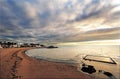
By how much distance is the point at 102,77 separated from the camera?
17766 mm

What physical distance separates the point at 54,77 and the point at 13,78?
460cm

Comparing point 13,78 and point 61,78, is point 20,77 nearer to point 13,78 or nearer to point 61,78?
point 13,78

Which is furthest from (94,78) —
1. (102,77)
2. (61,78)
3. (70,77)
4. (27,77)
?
(27,77)

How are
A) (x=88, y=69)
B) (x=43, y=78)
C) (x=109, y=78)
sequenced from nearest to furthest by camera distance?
1. (x=43, y=78)
2. (x=109, y=78)
3. (x=88, y=69)

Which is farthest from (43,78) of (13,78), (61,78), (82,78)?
(82,78)

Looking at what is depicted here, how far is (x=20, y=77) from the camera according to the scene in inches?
577

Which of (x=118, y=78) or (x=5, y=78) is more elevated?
(x=5, y=78)

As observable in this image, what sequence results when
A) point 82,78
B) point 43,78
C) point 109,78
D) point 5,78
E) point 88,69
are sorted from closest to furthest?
1. point 5,78
2. point 43,78
3. point 82,78
4. point 109,78
5. point 88,69

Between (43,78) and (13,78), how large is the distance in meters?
3.21

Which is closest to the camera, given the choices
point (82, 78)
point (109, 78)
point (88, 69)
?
point (82, 78)

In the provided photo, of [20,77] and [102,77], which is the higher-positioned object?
[20,77]

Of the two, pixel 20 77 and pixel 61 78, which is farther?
pixel 61 78

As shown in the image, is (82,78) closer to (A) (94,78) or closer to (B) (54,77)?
(A) (94,78)

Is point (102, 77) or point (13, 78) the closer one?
point (13, 78)
